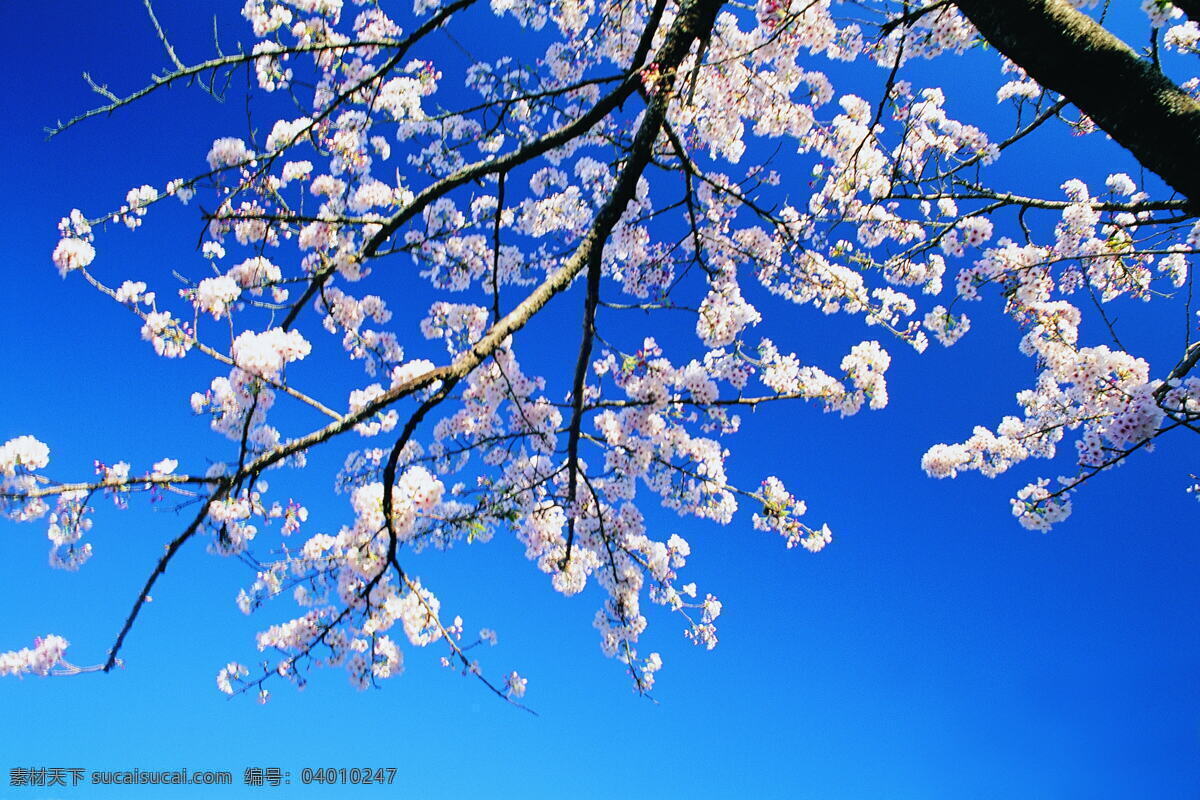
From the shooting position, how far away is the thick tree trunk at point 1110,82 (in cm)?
185

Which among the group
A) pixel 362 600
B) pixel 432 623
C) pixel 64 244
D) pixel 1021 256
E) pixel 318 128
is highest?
pixel 318 128

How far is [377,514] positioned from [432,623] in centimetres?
68

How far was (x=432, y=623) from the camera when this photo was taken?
3295 mm

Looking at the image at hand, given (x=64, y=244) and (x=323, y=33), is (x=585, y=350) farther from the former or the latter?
(x=323, y=33)

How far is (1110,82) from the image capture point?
1.91 meters

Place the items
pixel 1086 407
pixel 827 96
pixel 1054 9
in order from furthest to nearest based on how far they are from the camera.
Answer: pixel 827 96, pixel 1086 407, pixel 1054 9

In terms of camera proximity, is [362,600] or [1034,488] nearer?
[362,600]

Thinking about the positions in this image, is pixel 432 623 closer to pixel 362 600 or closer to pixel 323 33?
pixel 362 600

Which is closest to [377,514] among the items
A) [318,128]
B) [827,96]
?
[318,128]

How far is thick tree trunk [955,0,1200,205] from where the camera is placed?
185 centimetres

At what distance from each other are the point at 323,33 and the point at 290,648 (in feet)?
14.1

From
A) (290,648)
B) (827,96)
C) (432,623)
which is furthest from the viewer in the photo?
(827,96)

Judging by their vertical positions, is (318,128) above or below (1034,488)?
above

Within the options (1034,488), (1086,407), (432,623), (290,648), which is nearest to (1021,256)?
(1086,407)
